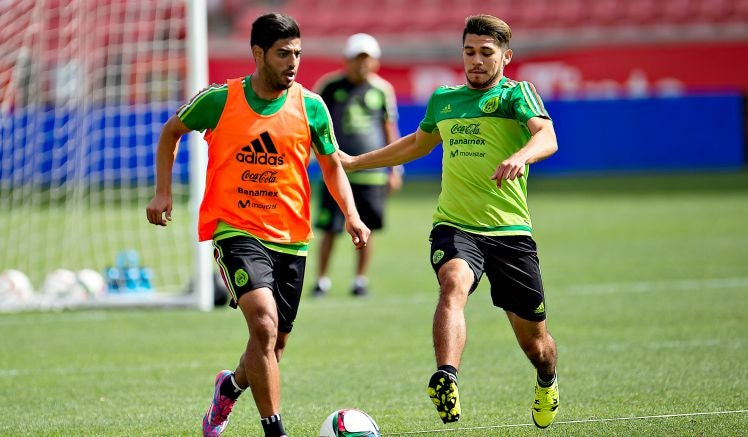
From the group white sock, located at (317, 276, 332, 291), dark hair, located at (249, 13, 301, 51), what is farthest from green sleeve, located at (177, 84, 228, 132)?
white sock, located at (317, 276, 332, 291)

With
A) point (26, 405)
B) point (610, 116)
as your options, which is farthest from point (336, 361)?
point (610, 116)

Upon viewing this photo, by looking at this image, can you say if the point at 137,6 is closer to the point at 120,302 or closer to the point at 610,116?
the point at 120,302

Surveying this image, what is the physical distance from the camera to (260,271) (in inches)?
224

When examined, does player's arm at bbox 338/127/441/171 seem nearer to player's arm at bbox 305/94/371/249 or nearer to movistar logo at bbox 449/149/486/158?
movistar logo at bbox 449/149/486/158

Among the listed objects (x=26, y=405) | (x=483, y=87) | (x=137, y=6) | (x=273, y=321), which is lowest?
(x=26, y=405)

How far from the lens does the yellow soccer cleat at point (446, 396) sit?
533cm

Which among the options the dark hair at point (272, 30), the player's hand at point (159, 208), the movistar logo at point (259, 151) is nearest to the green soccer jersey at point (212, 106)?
the movistar logo at point (259, 151)

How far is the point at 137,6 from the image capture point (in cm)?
1488

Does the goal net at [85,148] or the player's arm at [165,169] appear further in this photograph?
the goal net at [85,148]

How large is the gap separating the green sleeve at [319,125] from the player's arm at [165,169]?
621 millimetres

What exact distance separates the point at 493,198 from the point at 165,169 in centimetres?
171

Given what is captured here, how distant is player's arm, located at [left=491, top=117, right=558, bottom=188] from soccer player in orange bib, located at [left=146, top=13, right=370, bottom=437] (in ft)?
2.84

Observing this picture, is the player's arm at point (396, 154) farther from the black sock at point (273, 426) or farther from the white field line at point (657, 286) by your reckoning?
the white field line at point (657, 286)

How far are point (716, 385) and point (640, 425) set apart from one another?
4.25ft
